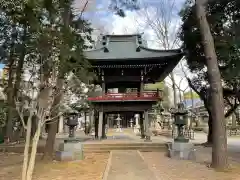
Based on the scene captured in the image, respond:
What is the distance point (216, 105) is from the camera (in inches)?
358

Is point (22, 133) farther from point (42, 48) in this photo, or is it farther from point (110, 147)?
point (42, 48)

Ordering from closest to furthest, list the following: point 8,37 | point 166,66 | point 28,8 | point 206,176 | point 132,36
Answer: point 28,8 < point 206,176 < point 8,37 < point 166,66 < point 132,36

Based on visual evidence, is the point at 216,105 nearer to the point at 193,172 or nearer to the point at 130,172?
the point at 193,172

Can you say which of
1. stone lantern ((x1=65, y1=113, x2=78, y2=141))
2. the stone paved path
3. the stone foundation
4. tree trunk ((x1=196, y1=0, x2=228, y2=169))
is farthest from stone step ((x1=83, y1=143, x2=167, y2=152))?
tree trunk ((x1=196, y1=0, x2=228, y2=169))

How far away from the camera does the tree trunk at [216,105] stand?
28.9 feet

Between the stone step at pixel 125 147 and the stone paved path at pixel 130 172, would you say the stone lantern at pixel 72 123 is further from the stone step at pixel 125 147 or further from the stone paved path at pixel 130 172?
the stone paved path at pixel 130 172

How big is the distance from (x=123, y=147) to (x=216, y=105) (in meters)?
6.84

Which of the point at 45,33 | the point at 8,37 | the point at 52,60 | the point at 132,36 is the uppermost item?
the point at 132,36

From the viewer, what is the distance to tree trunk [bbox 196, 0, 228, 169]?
8797mm

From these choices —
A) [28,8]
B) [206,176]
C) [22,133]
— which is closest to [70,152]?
[206,176]

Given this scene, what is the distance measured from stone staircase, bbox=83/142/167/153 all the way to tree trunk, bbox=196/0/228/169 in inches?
226

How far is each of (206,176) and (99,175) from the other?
2931mm

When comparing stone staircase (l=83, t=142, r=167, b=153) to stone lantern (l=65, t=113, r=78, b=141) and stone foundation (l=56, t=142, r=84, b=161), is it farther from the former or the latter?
stone foundation (l=56, t=142, r=84, b=161)

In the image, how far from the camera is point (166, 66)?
1870 cm
